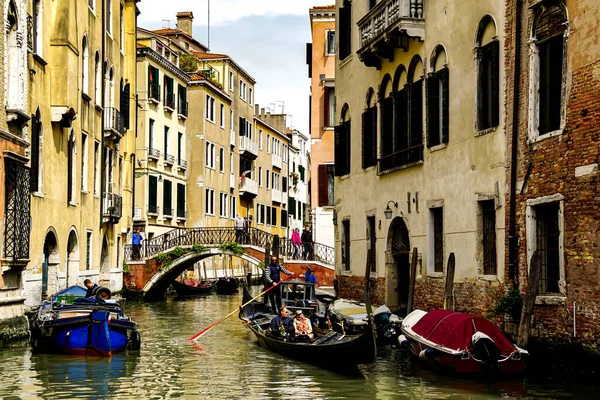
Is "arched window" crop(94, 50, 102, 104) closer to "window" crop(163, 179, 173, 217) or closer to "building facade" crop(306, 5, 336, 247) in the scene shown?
"building facade" crop(306, 5, 336, 247)

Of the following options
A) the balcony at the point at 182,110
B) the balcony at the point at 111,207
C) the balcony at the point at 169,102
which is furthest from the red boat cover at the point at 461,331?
the balcony at the point at 182,110

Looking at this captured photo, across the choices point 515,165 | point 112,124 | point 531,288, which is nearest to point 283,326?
point 515,165

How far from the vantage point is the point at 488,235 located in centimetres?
1505

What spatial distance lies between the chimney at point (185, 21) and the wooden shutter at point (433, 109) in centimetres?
3029

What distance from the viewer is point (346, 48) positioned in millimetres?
22953

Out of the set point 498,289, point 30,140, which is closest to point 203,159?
point 30,140

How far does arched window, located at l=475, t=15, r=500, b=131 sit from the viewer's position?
576 inches

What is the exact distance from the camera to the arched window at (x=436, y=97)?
1694cm

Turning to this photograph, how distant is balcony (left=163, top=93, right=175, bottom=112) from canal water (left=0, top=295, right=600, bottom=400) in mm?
19848

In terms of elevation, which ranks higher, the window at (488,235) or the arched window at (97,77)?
the arched window at (97,77)

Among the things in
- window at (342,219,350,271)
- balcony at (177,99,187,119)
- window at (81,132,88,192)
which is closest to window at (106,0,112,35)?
window at (81,132,88,192)

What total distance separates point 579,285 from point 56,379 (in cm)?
666

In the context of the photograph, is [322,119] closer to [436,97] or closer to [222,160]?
[222,160]

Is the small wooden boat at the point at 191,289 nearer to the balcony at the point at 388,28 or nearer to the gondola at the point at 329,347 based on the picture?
the balcony at the point at 388,28
